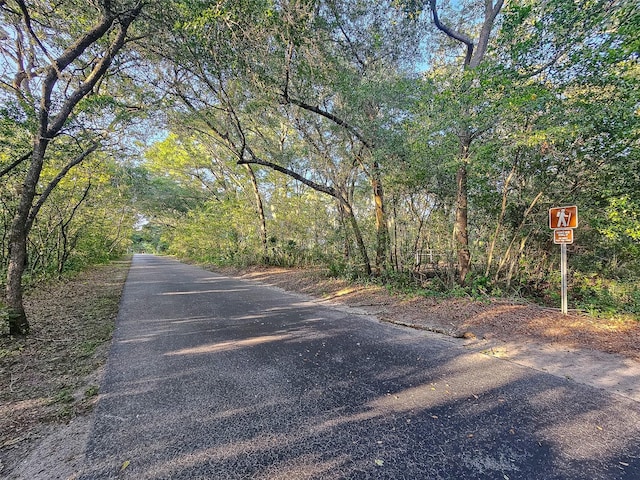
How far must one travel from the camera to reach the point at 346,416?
7.35 feet

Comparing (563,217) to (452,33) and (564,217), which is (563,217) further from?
(452,33)

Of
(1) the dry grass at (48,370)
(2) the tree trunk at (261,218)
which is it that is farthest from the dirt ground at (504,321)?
(2) the tree trunk at (261,218)

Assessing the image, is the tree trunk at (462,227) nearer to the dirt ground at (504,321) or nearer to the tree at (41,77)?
the dirt ground at (504,321)

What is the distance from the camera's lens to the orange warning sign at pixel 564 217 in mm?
4367

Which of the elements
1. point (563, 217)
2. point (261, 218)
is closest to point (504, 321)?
point (563, 217)

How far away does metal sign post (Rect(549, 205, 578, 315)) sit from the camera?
438 cm

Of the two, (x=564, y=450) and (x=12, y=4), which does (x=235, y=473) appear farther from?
(x=12, y=4)

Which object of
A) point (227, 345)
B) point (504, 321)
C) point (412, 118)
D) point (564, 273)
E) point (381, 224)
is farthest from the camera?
point (381, 224)

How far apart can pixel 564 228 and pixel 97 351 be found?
7238mm

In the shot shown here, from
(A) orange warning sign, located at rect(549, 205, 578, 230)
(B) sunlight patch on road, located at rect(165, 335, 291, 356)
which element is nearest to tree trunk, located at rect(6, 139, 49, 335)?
(B) sunlight patch on road, located at rect(165, 335, 291, 356)

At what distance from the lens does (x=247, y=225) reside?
1501 cm

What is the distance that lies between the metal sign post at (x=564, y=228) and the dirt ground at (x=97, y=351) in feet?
2.26

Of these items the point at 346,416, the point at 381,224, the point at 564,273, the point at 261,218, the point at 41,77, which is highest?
the point at 41,77

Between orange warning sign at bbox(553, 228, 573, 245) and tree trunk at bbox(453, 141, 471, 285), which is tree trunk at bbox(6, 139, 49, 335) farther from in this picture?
orange warning sign at bbox(553, 228, 573, 245)
